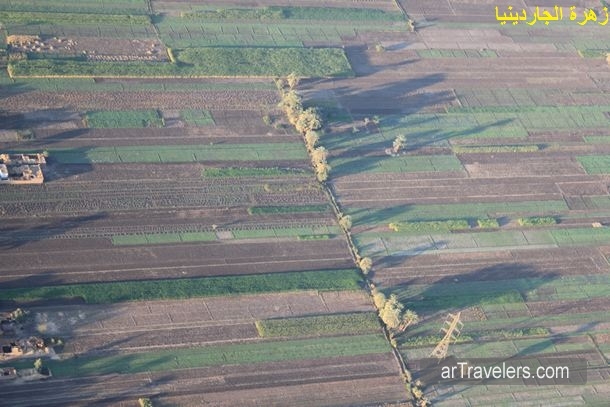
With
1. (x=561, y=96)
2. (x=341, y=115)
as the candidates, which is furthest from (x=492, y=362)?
(x=561, y=96)

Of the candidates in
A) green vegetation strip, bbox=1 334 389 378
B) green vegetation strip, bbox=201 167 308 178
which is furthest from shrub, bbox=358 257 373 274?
green vegetation strip, bbox=201 167 308 178

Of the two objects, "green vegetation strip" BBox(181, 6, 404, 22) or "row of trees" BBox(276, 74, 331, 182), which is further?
"green vegetation strip" BBox(181, 6, 404, 22)

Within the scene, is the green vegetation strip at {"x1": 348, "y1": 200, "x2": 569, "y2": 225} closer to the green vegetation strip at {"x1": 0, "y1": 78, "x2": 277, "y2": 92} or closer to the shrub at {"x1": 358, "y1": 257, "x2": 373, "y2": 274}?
the shrub at {"x1": 358, "y1": 257, "x2": 373, "y2": 274}

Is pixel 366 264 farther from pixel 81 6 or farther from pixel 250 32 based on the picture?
pixel 81 6

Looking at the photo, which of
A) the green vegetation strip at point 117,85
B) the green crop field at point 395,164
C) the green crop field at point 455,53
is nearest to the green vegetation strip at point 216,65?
the green vegetation strip at point 117,85

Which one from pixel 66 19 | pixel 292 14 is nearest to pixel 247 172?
pixel 292 14
